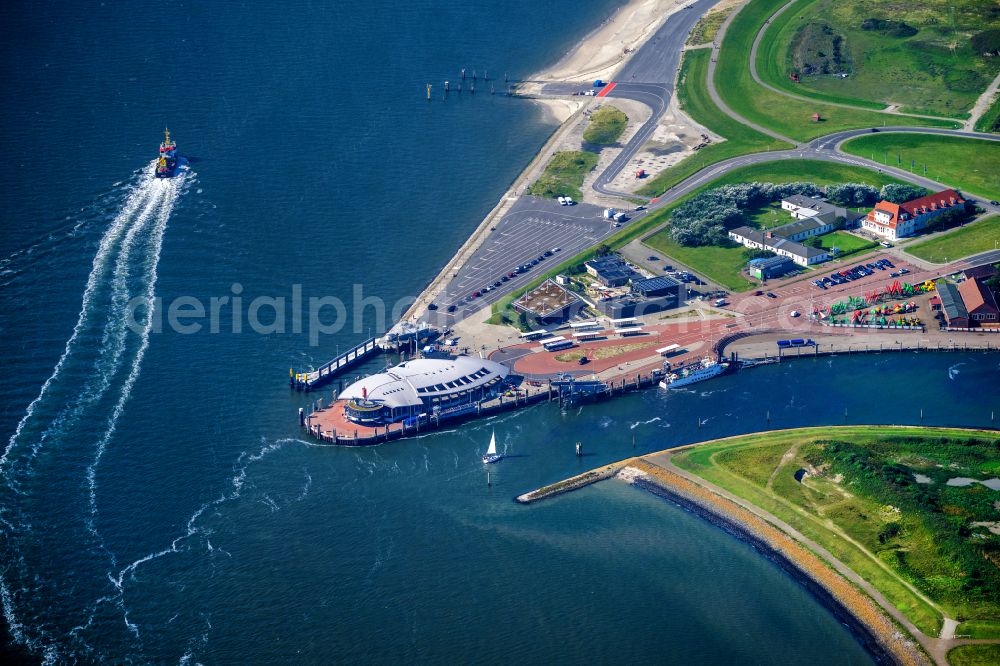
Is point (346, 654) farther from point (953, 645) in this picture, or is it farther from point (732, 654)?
point (953, 645)

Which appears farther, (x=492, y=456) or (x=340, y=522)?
(x=492, y=456)

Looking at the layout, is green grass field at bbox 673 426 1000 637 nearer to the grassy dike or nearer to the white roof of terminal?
the grassy dike

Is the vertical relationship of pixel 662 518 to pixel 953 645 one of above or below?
above

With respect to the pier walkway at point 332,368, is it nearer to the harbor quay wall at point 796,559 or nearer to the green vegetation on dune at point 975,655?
the harbor quay wall at point 796,559

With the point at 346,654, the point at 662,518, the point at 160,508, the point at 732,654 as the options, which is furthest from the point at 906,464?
the point at 160,508

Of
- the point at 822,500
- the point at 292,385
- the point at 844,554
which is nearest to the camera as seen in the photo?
the point at 844,554

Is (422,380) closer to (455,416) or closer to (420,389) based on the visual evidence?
(420,389)

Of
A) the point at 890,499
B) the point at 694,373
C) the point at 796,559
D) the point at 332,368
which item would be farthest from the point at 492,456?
the point at 890,499

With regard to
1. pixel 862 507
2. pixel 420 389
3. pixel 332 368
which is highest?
pixel 332 368
